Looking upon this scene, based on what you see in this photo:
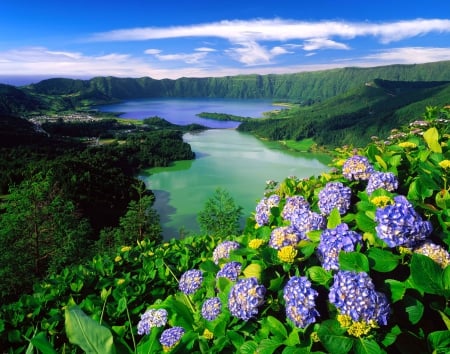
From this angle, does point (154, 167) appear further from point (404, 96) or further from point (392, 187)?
point (404, 96)

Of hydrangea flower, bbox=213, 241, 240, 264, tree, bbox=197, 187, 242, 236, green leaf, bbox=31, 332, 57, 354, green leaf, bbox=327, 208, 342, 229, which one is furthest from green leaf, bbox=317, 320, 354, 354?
tree, bbox=197, 187, 242, 236

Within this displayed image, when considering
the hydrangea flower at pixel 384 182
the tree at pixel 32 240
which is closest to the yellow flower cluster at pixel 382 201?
the hydrangea flower at pixel 384 182

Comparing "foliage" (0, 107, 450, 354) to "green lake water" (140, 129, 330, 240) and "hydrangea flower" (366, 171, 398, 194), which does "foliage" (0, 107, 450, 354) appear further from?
"green lake water" (140, 129, 330, 240)

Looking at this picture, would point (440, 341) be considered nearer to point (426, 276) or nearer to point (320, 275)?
point (426, 276)

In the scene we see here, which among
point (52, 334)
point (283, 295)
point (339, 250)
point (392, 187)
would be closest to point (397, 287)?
point (339, 250)

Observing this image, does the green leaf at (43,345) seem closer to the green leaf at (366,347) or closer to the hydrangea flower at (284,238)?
the green leaf at (366,347)
